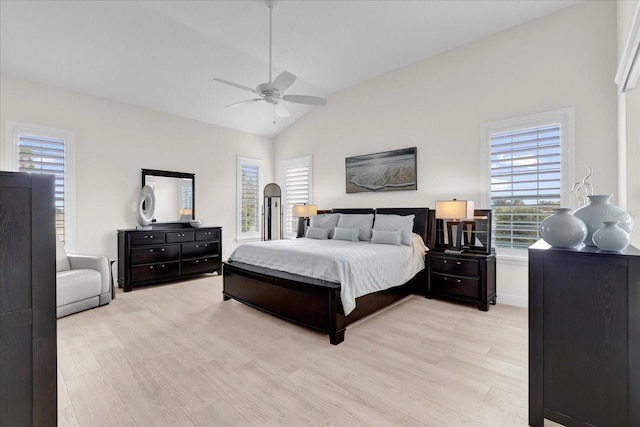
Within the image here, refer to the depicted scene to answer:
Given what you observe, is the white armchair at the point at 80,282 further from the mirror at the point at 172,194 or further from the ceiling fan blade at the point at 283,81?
the ceiling fan blade at the point at 283,81

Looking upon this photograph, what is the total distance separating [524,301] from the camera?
A: 3885 mm

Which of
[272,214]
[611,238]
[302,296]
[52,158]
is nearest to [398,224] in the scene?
[302,296]

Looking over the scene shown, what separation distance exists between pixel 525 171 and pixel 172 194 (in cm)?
560

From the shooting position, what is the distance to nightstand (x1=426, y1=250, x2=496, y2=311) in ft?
12.4

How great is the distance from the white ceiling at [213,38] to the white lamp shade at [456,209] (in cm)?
227

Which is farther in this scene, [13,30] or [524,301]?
[524,301]

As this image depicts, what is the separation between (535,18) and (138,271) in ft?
21.3

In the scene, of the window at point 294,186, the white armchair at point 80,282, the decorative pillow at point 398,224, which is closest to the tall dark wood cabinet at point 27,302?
the white armchair at point 80,282

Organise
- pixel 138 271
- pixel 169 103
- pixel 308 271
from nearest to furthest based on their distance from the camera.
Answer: pixel 308 271 < pixel 138 271 < pixel 169 103

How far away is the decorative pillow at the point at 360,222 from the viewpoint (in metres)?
4.64

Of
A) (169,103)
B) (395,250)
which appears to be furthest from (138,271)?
(395,250)

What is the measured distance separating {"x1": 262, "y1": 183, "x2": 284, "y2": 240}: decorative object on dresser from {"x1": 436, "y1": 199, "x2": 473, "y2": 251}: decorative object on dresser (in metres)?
3.74

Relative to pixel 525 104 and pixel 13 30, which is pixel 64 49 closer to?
pixel 13 30

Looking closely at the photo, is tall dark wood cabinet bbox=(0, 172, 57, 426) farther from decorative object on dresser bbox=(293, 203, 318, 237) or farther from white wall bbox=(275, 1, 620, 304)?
decorative object on dresser bbox=(293, 203, 318, 237)
